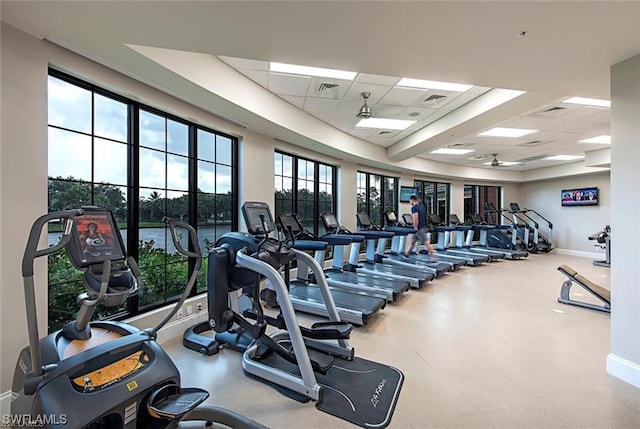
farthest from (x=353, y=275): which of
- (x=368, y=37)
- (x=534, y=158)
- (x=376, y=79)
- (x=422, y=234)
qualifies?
(x=534, y=158)

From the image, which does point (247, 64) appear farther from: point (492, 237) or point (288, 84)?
point (492, 237)

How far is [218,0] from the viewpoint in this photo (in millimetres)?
1824

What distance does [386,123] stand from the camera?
5633 mm

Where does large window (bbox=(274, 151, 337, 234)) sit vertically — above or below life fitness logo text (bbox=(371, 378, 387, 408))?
above

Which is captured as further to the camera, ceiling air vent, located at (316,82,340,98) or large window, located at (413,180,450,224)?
large window, located at (413,180,450,224)

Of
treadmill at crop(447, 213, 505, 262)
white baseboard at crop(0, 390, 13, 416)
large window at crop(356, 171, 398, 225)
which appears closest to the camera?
white baseboard at crop(0, 390, 13, 416)

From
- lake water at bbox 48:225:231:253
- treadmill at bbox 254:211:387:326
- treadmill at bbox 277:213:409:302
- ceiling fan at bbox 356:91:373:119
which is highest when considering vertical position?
ceiling fan at bbox 356:91:373:119

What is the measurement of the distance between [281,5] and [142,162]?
2375 mm

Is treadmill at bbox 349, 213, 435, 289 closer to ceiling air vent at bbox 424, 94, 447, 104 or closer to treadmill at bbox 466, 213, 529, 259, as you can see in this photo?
ceiling air vent at bbox 424, 94, 447, 104

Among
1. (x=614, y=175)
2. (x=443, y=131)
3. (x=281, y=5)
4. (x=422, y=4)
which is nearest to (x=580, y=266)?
(x=443, y=131)

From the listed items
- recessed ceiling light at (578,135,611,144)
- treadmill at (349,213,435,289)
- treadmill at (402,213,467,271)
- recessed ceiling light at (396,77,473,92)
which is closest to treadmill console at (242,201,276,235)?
recessed ceiling light at (396,77,473,92)

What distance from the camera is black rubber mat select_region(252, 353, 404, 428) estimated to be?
2.11 m

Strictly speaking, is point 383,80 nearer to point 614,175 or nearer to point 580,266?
point 614,175

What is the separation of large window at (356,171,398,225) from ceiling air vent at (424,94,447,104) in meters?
3.48
